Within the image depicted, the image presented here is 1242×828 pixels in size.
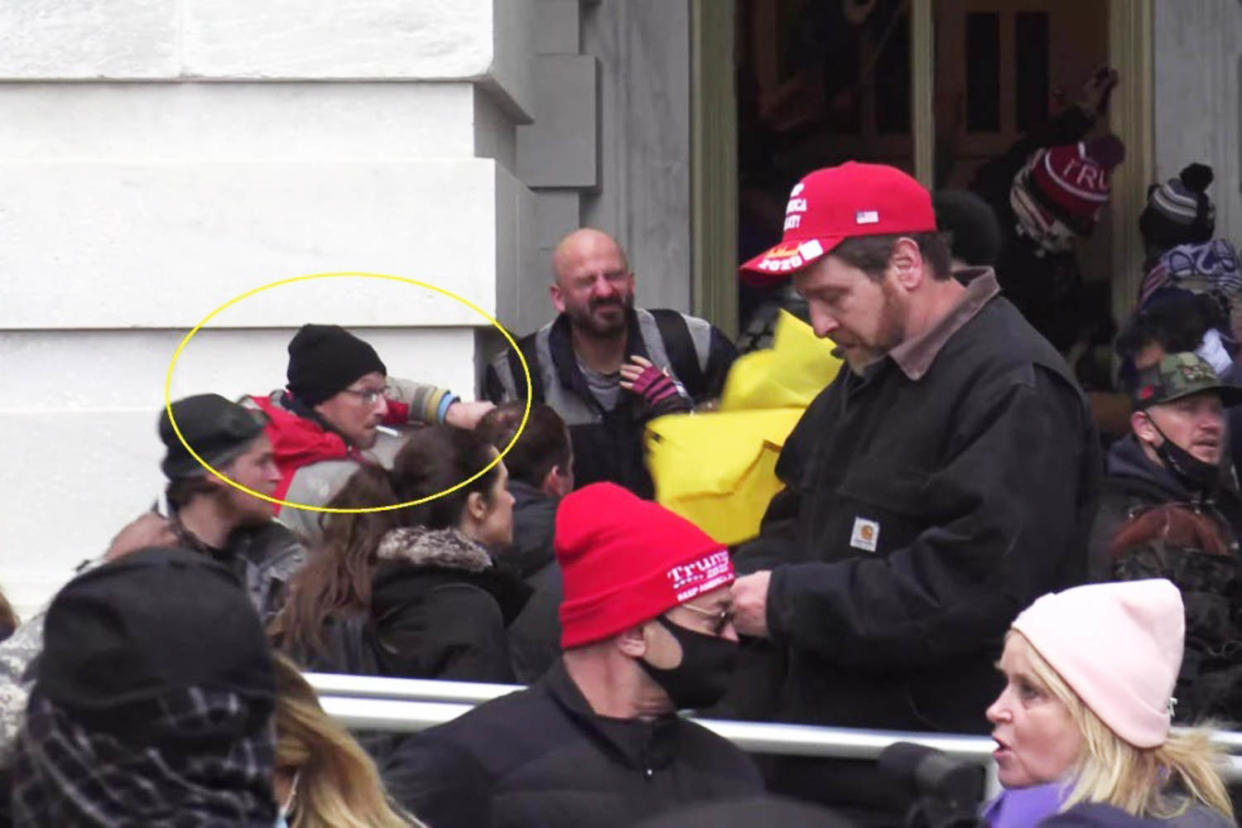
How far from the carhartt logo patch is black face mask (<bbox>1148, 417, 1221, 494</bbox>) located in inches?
57.8

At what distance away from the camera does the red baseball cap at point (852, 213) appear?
13.6 ft

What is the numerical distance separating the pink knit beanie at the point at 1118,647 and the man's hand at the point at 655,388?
8.41ft

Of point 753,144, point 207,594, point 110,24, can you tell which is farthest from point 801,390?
point 753,144

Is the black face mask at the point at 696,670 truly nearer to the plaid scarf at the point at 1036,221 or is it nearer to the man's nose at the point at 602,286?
the man's nose at the point at 602,286

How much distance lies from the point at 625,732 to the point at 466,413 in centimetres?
242

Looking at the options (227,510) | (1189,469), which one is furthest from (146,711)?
(1189,469)

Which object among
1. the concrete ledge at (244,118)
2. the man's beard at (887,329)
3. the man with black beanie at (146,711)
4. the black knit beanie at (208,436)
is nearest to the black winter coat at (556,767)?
the man's beard at (887,329)

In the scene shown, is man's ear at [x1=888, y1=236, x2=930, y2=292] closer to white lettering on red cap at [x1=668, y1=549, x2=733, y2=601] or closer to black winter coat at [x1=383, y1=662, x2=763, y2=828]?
white lettering on red cap at [x1=668, y1=549, x2=733, y2=601]

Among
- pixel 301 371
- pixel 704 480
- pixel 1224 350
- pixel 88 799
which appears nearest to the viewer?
pixel 88 799

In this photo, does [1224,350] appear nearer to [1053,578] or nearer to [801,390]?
[801,390]

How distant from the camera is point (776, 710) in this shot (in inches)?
169

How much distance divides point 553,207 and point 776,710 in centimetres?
427

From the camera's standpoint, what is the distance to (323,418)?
18.3 ft

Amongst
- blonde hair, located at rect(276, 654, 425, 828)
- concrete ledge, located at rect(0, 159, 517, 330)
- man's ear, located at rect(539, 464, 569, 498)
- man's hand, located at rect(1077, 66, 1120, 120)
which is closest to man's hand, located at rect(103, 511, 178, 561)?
man's ear, located at rect(539, 464, 569, 498)
